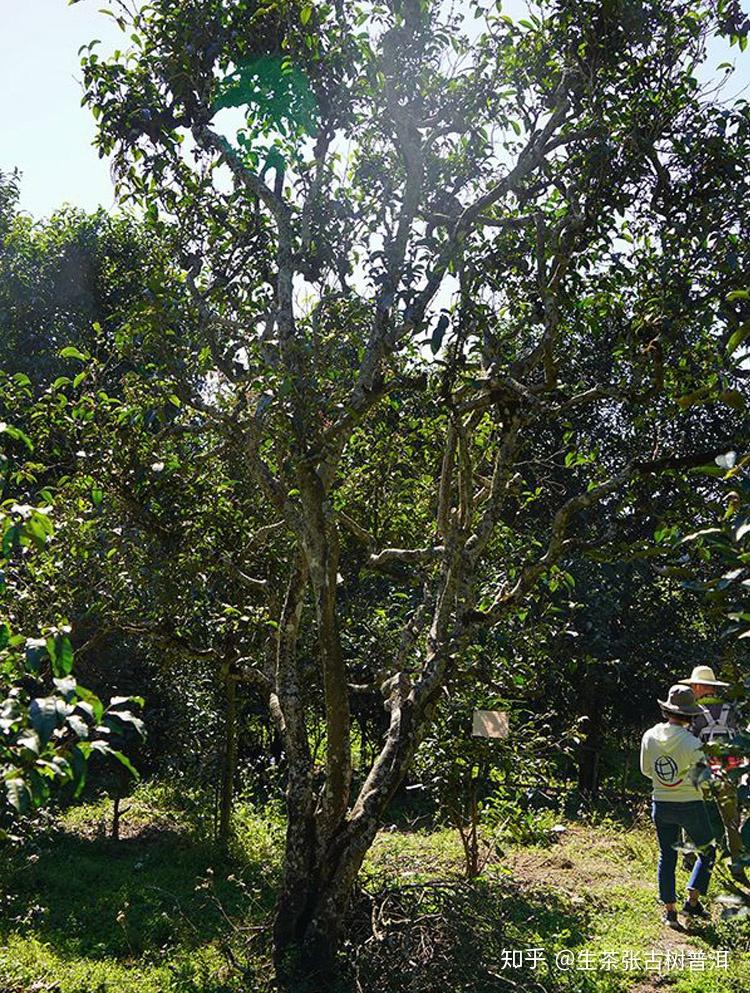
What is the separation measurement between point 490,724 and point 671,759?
1139 millimetres

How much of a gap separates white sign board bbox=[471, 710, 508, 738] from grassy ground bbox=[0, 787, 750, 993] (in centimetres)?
90

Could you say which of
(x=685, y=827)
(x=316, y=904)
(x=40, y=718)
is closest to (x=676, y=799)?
(x=685, y=827)

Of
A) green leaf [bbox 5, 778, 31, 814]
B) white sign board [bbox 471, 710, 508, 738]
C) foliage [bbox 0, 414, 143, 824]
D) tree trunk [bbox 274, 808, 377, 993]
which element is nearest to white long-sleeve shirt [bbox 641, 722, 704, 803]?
white sign board [bbox 471, 710, 508, 738]

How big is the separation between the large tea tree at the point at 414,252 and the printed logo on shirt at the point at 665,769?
155 centimetres

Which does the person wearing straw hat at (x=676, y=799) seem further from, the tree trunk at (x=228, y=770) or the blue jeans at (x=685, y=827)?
the tree trunk at (x=228, y=770)

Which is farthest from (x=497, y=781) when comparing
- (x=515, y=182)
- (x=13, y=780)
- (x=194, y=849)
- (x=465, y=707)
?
(x=13, y=780)

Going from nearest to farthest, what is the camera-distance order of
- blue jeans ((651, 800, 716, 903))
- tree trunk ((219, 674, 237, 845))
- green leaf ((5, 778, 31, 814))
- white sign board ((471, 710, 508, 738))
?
green leaf ((5, 778, 31, 814)), blue jeans ((651, 800, 716, 903)), white sign board ((471, 710, 508, 738)), tree trunk ((219, 674, 237, 845))

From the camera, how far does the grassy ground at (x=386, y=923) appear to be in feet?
16.0

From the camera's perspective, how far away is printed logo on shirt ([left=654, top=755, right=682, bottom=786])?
5.79 m

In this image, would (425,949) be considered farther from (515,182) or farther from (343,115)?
(343,115)

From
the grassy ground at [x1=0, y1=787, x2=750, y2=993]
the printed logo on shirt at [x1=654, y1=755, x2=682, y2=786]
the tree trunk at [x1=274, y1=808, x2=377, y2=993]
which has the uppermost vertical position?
the printed logo on shirt at [x1=654, y1=755, x2=682, y2=786]

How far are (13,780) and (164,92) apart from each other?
170 inches

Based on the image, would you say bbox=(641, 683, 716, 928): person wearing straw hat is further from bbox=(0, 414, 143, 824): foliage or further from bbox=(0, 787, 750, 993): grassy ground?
bbox=(0, 414, 143, 824): foliage

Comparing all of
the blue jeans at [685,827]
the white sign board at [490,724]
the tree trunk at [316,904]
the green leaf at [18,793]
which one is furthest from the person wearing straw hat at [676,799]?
the green leaf at [18,793]
